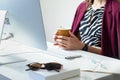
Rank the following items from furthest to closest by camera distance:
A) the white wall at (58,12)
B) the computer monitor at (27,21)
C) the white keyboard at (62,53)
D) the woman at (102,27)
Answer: the white wall at (58,12)
the woman at (102,27)
the white keyboard at (62,53)
the computer monitor at (27,21)

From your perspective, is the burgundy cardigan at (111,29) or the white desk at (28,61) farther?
the burgundy cardigan at (111,29)

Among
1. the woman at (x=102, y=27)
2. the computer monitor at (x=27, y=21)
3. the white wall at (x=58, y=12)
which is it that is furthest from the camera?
the white wall at (x=58, y=12)

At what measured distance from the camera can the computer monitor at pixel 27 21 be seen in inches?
42.9

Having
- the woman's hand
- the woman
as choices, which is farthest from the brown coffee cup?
the woman

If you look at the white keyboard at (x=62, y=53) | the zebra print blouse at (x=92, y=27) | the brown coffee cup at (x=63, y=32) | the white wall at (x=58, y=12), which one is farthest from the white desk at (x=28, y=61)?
the white wall at (x=58, y=12)

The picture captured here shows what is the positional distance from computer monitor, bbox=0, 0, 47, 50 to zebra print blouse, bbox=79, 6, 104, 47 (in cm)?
70

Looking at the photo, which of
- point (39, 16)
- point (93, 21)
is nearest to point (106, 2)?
point (93, 21)

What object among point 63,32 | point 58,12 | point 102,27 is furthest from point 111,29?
point 58,12

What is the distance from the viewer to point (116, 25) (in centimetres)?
172

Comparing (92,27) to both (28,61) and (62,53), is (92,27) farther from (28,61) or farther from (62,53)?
(28,61)

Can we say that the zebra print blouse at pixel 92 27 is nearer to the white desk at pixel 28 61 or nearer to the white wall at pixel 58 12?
the white desk at pixel 28 61

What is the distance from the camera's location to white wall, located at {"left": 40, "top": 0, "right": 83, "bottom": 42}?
9.06 feet

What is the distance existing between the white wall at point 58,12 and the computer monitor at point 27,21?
1.52m

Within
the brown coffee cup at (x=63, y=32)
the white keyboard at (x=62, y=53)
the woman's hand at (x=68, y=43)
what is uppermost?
the brown coffee cup at (x=63, y=32)
